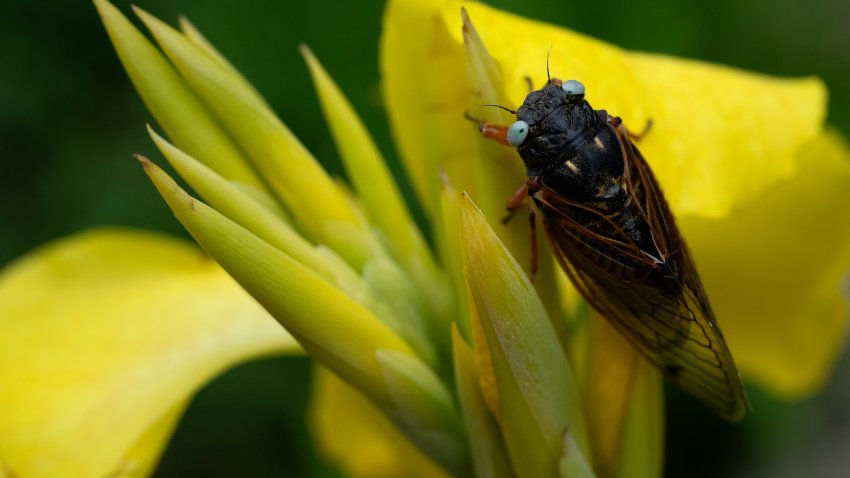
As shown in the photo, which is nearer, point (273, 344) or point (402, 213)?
point (402, 213)

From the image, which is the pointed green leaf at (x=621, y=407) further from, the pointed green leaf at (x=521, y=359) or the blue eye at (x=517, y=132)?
the blue eye at (x=517, y=132)

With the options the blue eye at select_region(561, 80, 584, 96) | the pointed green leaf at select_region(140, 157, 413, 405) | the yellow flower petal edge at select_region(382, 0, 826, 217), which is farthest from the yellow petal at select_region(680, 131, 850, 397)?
the pointed green leaf at select_region(140, 157, 413, 405)

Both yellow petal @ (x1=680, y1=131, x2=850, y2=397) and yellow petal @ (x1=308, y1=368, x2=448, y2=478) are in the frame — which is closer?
yellow petal @ (x1=680, y1=131, x2=850, y2=397)

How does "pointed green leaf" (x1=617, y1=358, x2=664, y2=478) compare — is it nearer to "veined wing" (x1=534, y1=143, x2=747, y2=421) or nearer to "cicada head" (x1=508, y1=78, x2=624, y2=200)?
"veined wing" (x1=534, y1=143, x2=747, y2=421)

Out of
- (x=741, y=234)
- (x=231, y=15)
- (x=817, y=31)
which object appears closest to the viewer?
(x=741, y=234)

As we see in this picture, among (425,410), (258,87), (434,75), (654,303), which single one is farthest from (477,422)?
(258,87)

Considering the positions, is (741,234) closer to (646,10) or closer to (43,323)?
(646,10)

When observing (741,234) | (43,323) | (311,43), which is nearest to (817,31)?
(741,234)
